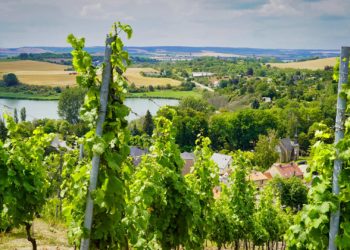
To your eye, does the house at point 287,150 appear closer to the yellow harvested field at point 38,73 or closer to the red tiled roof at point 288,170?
the red tiled roof at point 288,170

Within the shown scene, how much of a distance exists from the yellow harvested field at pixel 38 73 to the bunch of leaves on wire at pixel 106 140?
10069cm

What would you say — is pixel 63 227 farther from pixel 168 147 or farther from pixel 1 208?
pixel 168 147

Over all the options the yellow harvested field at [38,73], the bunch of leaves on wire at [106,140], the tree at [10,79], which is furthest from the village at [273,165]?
the tree at [10,79]

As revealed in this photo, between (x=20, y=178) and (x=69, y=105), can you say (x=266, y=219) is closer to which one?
(x=20, y=178)

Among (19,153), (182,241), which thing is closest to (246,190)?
(182,241)

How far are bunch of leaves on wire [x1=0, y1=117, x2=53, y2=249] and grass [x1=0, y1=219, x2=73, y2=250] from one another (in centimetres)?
380

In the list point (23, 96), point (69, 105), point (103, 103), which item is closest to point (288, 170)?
point (69, 105)

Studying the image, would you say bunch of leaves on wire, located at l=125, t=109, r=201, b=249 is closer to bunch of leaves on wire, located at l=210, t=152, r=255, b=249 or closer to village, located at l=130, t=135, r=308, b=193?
bunch of leaves on wire, located at l=210, t=152, r=255, b=249

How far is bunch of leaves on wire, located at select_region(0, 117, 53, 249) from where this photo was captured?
7500 millimetres

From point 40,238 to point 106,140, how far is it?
9.73 meters

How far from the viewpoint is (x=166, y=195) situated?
315 inches

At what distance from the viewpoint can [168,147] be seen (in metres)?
8.25

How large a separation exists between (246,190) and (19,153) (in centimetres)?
811

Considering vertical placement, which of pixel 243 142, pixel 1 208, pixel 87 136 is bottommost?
pixel 243 142
